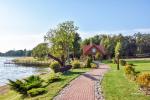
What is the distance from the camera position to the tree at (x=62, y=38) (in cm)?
5812

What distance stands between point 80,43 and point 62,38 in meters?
50.8

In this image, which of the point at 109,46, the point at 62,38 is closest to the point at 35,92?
the point at 62,38

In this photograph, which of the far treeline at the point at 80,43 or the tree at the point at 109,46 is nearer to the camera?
the far treeline at the point at 80,43

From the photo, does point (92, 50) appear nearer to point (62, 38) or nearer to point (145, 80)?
point (62, 38)

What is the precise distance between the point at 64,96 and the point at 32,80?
8502mm

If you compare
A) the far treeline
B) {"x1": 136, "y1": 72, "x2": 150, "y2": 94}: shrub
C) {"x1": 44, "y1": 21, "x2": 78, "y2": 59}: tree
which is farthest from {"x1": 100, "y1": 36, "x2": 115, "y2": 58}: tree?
{"x1": 136, "y1": 72, "x2": 150, "y2": 94}: shrub

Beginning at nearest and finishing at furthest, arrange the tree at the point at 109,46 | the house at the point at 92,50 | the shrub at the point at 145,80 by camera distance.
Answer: the shrub at the point at 145,80, the house at the point at 92,50, the tree at the point at 109,46

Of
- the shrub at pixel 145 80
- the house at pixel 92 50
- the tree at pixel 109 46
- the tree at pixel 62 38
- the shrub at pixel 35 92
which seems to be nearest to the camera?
the shrub at pixel 145 80

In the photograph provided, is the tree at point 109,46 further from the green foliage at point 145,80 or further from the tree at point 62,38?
the green foliage at point 145,80

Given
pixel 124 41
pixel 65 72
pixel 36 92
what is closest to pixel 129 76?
pixel 36 92

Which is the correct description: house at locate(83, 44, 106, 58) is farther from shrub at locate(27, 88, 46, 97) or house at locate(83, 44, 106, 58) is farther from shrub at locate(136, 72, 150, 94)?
shrub at locate(136, 72, 150, 94)

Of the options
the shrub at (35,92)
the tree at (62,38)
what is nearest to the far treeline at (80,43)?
the tree at (62,38)

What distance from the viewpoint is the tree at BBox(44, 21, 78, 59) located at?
5812cm

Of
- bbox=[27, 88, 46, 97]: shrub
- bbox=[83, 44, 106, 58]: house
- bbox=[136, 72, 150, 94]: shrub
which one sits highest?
bbox=[83, 44, 106, 58]: house
